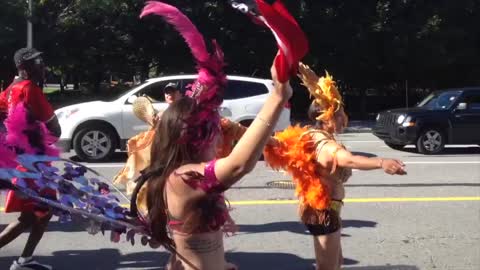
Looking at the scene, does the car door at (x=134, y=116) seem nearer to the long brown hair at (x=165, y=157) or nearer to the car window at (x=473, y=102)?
the car window at (x=473, y=102)

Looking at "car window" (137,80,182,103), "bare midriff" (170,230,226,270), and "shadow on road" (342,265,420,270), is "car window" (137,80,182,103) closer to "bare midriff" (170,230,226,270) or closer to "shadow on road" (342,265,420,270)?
"shadow on road" (342,265,420,270)

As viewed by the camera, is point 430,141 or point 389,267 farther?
point 430,141

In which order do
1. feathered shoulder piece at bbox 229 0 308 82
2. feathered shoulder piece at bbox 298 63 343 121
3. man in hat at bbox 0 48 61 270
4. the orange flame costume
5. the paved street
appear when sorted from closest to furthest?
1. feathered shoulder piece at bbox 229 0 308 82
2. the orange flame costume
3. feathered shoulder piece at bbox 298 63 343 121
4. man in hat at bbox 0 48 61 270
5. the paved street

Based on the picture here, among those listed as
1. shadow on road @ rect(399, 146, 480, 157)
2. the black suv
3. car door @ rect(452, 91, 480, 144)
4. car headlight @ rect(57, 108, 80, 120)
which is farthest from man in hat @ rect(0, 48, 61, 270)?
car door @ rect(452, 91, 480, 144)

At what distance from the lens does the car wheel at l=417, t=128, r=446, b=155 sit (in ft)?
48.0

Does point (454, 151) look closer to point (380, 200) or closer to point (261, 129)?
point (380, 200)

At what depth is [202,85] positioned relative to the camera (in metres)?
2.48

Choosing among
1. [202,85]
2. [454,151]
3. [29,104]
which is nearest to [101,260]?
[29,104]

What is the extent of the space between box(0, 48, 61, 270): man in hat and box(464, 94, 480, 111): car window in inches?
461

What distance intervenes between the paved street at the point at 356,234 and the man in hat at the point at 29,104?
0.71 meters

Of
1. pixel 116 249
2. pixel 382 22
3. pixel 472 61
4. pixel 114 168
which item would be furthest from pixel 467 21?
pixel 116 249

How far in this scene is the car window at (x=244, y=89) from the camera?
13906 mm

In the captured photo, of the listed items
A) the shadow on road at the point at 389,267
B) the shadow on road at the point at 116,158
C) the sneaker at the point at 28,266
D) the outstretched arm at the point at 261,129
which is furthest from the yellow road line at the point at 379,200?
the outstretched arm at the point at 261,129

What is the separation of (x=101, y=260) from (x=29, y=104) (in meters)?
1.86
